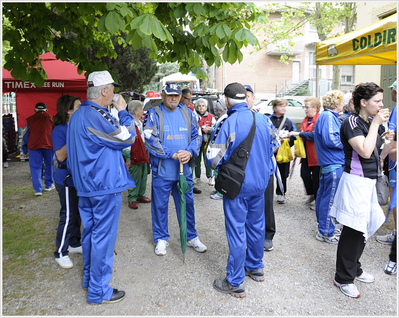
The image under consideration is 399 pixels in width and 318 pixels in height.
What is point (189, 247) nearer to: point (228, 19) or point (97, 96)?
point (97, 96)

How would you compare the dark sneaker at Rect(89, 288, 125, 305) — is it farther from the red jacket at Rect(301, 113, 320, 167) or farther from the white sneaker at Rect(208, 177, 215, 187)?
the white sneaker at Rect(208, 177, 215, 187)

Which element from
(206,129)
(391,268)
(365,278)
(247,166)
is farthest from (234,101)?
(206,129)

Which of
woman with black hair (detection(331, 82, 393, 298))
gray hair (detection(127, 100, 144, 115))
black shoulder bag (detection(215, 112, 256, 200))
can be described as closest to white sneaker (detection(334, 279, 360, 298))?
woman with black hair (detection(331, 82, 393, 298))

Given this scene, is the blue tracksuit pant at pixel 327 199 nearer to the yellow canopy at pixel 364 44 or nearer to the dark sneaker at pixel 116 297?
the yellow canopy at pixel 364 44

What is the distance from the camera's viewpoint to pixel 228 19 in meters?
3.58

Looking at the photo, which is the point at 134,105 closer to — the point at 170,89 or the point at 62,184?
the point at 170,89

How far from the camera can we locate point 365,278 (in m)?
3.38

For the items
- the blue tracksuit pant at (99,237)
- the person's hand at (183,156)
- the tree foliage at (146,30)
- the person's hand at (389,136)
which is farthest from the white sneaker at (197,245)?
the person's hand at (389,136)

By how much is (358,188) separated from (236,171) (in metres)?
1.15

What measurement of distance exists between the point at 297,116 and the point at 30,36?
15.9m

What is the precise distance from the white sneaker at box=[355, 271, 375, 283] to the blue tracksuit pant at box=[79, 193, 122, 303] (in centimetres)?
250

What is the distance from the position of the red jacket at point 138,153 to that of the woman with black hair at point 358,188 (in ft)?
12.0

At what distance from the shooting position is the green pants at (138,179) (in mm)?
5977

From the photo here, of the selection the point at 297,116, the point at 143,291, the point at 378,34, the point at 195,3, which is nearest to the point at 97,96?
the point at 195,3
